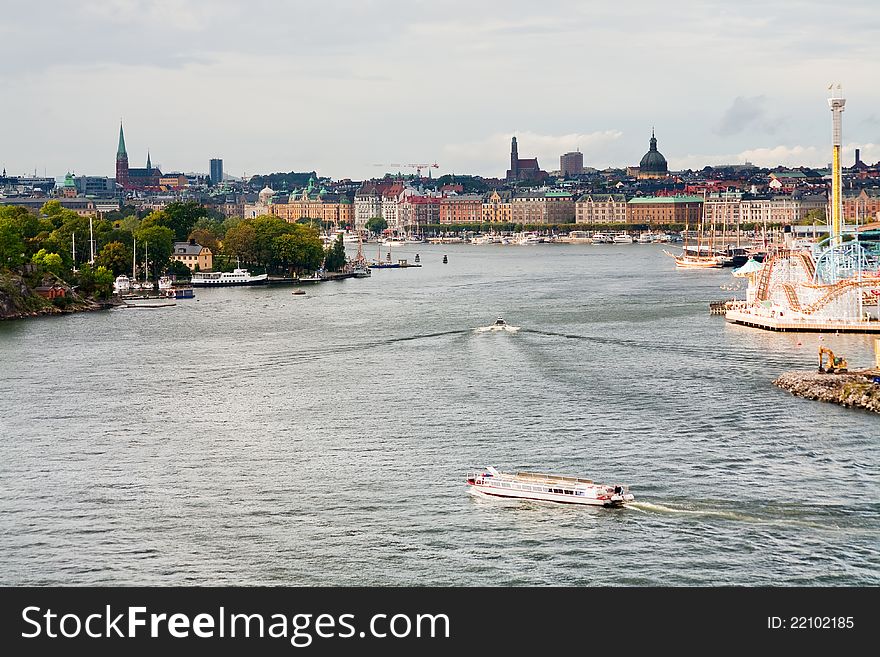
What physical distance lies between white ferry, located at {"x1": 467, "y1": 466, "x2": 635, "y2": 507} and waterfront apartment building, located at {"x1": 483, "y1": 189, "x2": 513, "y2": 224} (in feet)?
414

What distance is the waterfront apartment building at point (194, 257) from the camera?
63.9 metres

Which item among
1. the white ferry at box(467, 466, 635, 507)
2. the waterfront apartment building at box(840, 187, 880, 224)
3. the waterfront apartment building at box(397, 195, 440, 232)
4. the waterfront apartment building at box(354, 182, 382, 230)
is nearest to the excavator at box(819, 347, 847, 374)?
the white ferry at box(467, 466, 635, 507)

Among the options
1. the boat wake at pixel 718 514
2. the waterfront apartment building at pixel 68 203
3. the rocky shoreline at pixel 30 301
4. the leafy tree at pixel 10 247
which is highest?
the waterfront apartment building at pixel 68 203

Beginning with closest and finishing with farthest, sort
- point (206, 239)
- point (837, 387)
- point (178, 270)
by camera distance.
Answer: point (837, 387) → point (178, 270) → point (206, 239)

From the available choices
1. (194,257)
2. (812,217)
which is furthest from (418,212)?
(194,257)

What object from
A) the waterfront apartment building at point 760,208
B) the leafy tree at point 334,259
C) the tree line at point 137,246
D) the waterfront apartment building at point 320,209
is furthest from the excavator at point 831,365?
the waterfront apartment building at point 320,209

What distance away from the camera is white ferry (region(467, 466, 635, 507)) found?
17.4 metres

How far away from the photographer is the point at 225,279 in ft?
200

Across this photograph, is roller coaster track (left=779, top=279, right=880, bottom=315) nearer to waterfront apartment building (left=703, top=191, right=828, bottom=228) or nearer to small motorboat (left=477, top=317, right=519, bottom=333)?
small motorboat (left=477, top=317, right=519, bottom=333)

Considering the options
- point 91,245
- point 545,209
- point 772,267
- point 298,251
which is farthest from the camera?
point 545,209

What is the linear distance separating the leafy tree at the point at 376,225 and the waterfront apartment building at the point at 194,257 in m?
73.3

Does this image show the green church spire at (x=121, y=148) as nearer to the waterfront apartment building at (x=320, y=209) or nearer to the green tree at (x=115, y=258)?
the waterfront apartment building at (x=320, y=209)

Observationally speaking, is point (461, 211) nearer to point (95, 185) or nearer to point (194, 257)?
point (95, 185)

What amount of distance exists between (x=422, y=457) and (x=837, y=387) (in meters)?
8.54
